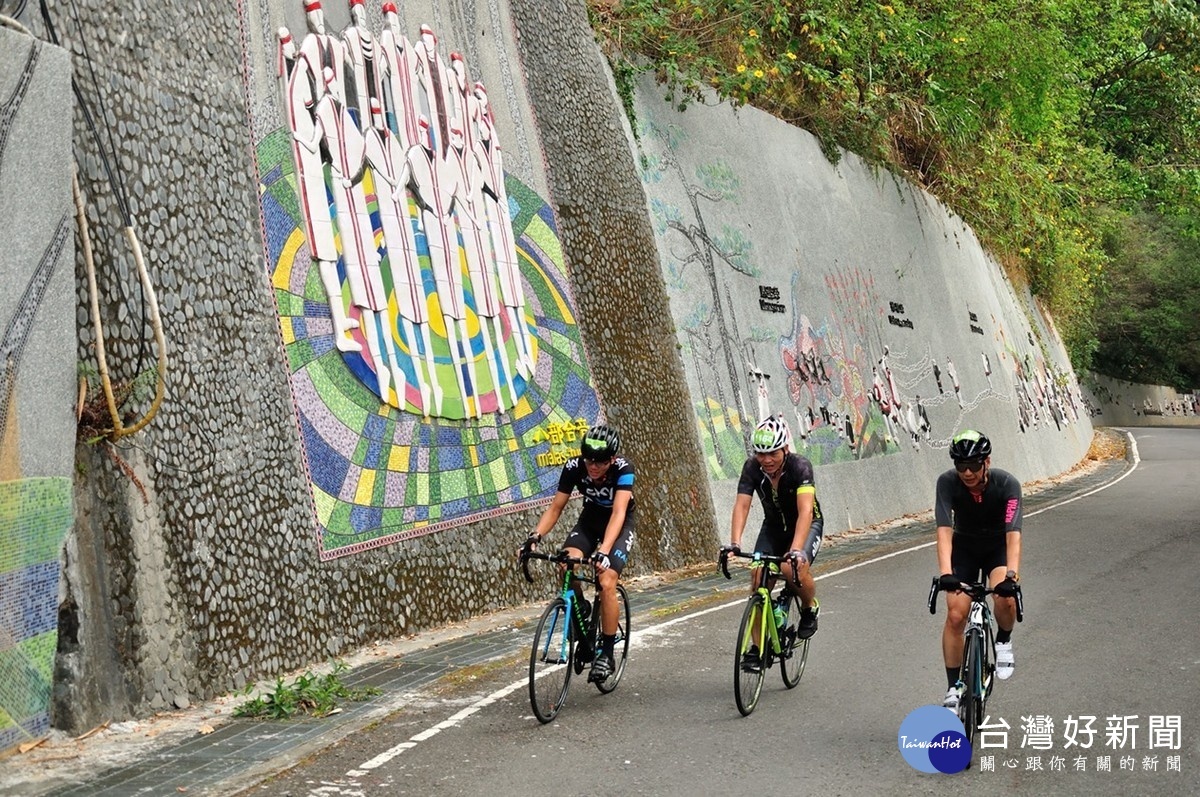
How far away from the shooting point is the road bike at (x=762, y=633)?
8.34 metres

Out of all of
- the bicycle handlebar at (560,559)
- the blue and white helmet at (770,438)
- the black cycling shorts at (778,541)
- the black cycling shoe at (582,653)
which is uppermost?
the blue and white helmet at (770,438)

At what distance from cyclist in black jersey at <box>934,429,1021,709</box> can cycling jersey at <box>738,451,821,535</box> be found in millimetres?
1373

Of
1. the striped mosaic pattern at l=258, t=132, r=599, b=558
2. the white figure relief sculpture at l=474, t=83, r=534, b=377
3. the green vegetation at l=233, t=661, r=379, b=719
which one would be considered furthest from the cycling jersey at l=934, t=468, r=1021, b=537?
the white figure relief sculpture at l=474, t=83, r=534, b=377

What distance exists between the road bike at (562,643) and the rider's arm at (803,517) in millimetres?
Answer: 1387

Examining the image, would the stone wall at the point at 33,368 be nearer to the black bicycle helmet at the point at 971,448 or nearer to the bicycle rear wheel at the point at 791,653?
the bicycle rear wheel at the point at 791,653

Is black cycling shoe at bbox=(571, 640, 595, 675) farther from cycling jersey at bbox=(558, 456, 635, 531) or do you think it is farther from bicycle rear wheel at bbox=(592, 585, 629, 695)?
cycling jersey at bbox=(558, 456, 635, 531)

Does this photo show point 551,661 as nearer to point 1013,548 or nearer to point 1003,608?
point 1003,608

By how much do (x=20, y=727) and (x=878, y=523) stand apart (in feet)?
54.4

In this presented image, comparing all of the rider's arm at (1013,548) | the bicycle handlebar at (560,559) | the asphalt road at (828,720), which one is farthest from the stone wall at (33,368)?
the rider's arm at (1013,548)

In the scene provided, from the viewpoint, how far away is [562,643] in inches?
337

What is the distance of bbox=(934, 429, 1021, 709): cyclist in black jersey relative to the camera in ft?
24.7

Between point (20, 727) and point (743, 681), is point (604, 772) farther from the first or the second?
point (20, 727)

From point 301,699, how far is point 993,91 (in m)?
23.6

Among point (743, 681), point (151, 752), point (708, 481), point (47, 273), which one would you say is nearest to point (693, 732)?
point (743, 681)
